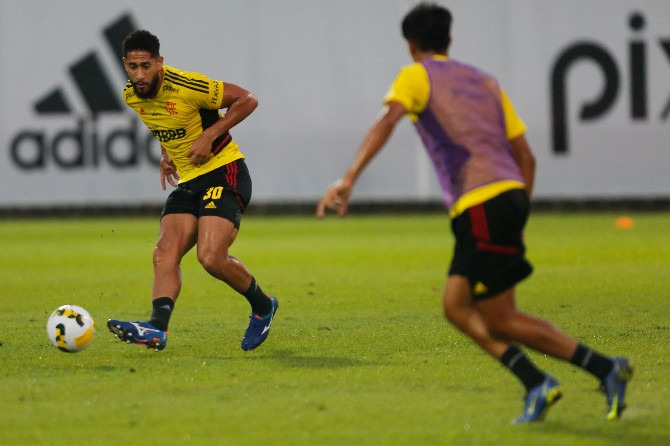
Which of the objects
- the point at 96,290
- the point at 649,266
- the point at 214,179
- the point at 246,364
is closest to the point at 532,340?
the point at 246,364

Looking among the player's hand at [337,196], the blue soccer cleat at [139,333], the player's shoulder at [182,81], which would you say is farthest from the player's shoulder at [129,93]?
the player's hand at [337,196]

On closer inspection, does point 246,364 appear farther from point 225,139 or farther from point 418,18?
point 418,18

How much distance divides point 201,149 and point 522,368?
9.97 ft

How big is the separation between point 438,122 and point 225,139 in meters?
2.88

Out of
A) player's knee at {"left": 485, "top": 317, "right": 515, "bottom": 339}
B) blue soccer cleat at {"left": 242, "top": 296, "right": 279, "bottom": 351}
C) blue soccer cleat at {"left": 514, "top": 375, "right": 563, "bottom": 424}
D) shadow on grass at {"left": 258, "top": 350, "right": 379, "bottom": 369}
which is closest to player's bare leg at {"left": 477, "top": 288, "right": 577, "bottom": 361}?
player's knee at {"left": 485, "top": 317, "right": 515, "bottom": 339}

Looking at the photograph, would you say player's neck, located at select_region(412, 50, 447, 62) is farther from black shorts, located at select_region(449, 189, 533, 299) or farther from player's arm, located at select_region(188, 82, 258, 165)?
player's arm, located at select_region(188, 82, 258, 165)

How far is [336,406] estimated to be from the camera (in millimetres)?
5840

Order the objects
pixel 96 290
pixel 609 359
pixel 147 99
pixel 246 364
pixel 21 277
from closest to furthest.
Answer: pixel 609 359
pixel 246 364
pixel 147 99
pixel 96 290
pixel 21 277

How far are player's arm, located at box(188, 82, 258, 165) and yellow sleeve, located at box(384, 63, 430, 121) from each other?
2.42m

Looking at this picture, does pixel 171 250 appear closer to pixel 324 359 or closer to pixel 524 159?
pixel 324 359

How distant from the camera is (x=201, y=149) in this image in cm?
776

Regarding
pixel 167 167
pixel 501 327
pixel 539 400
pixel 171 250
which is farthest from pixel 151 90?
pixel 539 400

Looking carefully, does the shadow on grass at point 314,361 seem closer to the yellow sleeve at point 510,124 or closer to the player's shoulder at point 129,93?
the player's shoulder at point 129,93

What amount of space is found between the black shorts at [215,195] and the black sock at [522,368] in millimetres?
2769
